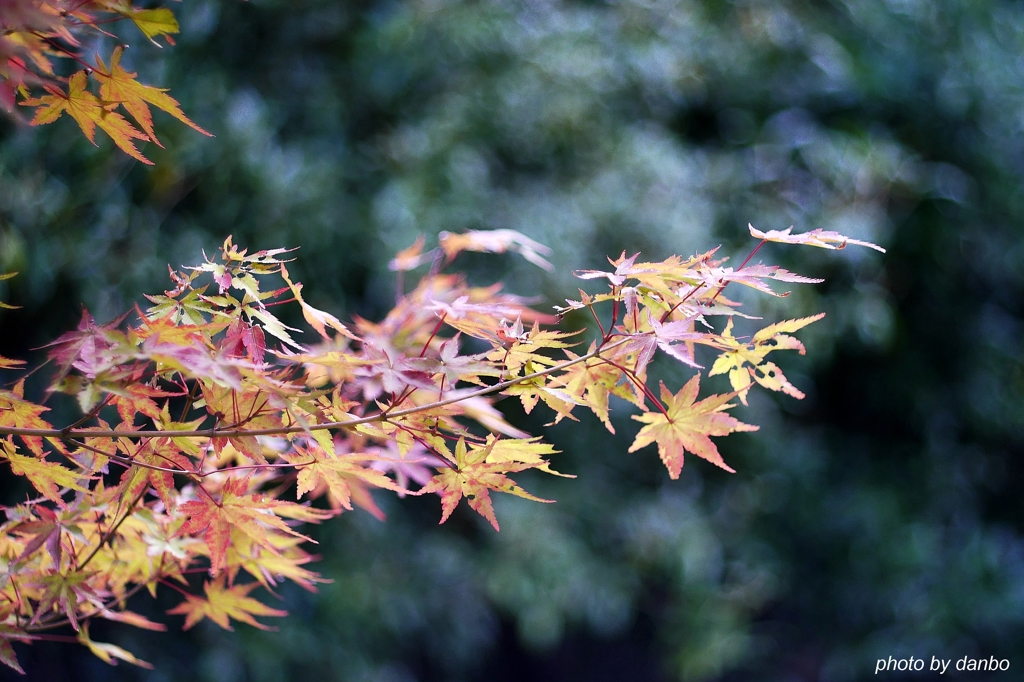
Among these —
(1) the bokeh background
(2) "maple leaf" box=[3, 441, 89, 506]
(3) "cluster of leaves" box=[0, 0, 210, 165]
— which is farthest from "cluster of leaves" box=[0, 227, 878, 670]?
(1) the bokeh background

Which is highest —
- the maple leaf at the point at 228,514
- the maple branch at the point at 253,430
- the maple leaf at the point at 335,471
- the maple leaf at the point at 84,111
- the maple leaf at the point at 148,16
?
the maple leaf at the point at 148,16

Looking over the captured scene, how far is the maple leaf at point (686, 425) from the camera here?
0.52 metres

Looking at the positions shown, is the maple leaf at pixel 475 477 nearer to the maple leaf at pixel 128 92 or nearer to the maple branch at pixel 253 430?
the maple branch at pixel 253 430

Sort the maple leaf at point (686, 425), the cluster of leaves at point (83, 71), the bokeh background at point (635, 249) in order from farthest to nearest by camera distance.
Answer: the bokeh background at point (635, 249)
the maple leaf at point (686, 425)
the cluster of leaves at point (83, 71)

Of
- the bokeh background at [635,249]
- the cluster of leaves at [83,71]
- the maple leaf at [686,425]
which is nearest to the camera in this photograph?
the cluster of leaves at [83,71]

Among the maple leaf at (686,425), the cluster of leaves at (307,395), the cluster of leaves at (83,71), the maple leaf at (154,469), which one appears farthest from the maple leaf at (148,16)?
the maple leaf at (686,425)

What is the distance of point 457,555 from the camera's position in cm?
174

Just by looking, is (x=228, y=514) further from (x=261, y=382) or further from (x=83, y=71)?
(x=83, y=71)

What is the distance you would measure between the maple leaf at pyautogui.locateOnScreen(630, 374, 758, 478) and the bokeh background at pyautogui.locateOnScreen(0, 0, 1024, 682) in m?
1.11

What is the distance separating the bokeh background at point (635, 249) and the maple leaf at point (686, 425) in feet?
3.63

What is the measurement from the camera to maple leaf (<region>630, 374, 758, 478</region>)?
0.52m

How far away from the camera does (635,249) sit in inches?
69.6

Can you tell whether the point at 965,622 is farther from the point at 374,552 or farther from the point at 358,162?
the point at 358,162

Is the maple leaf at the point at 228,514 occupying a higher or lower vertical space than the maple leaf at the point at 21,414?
lower
